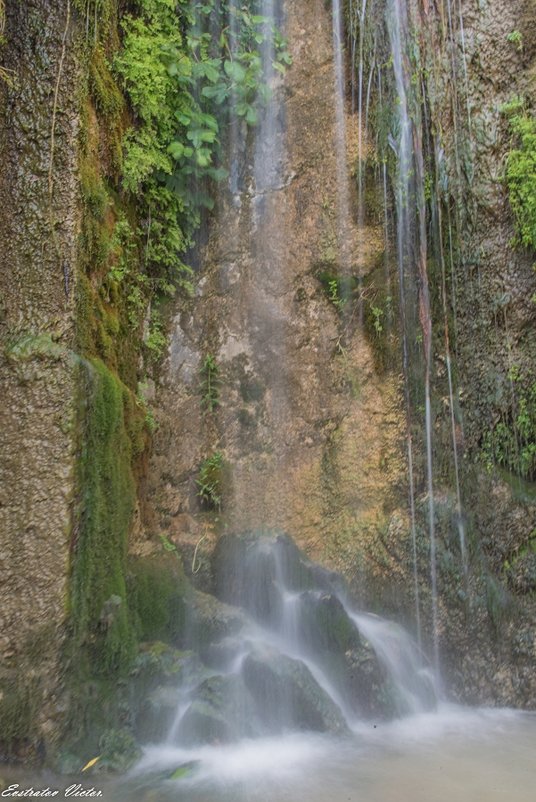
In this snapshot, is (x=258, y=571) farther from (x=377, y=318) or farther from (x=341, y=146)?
(x=341, y=146)

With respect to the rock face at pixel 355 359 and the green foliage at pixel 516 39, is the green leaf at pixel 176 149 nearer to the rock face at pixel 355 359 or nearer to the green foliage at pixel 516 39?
the rock face at pixel 355 359

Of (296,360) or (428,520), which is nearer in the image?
(428,520)

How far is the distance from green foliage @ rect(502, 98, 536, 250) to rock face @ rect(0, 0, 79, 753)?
351 cm

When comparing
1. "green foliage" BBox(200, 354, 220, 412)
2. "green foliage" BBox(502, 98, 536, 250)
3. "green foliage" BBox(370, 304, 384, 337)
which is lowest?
"green foliage" BBox(200, 354, 220, 412)

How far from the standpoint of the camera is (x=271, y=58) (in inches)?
227

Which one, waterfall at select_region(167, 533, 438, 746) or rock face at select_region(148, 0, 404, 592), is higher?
rock face at select_region(148, 0, 404, 592)

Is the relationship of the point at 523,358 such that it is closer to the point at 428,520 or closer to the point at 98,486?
the point at 428,520

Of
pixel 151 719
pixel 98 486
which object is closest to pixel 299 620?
pixel 151 719

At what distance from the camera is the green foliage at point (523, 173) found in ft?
17.0

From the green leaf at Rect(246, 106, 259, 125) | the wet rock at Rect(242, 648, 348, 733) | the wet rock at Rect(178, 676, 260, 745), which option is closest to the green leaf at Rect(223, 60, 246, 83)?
the green leaf at Rect(246, 106, 259, 125)

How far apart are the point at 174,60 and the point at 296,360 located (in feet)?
8.47

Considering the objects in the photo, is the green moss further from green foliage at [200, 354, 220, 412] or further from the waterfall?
green foliage at [200, 354, 220, 412]

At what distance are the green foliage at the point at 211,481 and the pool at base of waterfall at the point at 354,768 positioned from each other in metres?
1.85

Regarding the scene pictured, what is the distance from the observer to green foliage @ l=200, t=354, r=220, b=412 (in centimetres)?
532
